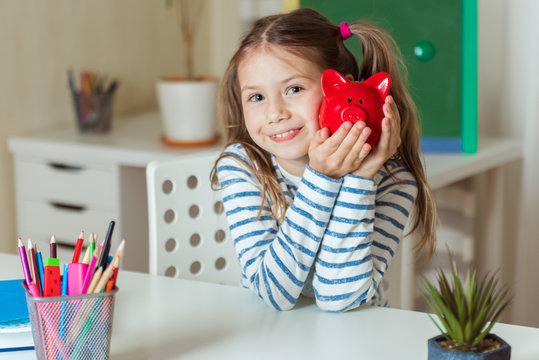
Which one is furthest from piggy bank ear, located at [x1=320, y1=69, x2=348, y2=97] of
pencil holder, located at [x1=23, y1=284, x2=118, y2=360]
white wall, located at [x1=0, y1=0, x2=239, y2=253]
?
white wall, located at [x1=0, y1=0, x2=239, y2=253]

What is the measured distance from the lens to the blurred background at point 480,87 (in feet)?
6.57

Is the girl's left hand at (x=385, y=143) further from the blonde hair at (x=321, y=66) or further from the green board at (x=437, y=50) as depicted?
the green board at (x=437, y=50)

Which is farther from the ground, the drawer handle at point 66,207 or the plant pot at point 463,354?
the plant pot at point 463,354

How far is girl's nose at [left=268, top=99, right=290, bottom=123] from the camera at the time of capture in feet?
3.34

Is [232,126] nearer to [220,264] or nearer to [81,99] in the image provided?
[220,264]

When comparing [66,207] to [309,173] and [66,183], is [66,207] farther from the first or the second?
[309,173]

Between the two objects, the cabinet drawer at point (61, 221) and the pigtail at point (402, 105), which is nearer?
the pigtail at point (402, 105)

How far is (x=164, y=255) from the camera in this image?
1323 millimetres

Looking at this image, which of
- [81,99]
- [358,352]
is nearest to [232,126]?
[358,352]

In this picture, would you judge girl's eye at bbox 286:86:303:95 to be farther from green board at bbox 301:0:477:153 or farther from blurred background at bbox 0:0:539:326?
blurred background at bbox 0:0:539:326

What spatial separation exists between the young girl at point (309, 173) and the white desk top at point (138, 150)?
58cm

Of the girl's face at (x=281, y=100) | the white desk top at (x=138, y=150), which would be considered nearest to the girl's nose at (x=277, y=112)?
the girl's face at (x=281, y=100)

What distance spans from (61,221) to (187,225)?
2.60 feet

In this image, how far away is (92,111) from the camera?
2129 mm
